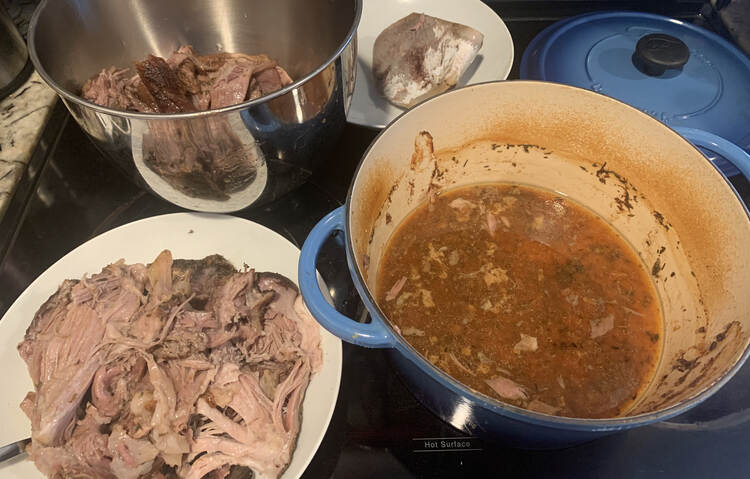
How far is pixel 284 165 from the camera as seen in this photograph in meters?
1.19

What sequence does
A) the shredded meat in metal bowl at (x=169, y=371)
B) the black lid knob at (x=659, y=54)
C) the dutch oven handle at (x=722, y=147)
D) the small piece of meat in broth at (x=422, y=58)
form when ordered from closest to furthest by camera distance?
1. the shredded meat in metal bowl at (x=169, y=371)
2. the dutch oven handle at (x=722, y=147)
3. the black lid knob at (x=659, y=54)
4. the small piece of meat in broth at (x=422, y=58)

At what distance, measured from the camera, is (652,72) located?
4.73 feet

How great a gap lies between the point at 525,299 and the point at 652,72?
88 cm

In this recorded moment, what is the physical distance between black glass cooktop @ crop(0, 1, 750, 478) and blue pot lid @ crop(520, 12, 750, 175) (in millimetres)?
237

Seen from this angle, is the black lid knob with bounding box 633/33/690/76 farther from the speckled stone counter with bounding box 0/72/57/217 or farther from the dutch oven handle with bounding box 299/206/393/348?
the speckled stone counter with bounding box 0/72/57/217

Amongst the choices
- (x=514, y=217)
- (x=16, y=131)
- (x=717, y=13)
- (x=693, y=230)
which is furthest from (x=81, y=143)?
(x=717, y=13)

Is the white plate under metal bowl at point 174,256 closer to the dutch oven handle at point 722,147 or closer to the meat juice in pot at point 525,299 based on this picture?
the meat juice in pot at point 525,299

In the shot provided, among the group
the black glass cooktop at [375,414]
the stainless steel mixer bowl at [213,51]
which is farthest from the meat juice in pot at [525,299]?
the stainless steel mixer bowl at [213,51]

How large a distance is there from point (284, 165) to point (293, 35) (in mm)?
626

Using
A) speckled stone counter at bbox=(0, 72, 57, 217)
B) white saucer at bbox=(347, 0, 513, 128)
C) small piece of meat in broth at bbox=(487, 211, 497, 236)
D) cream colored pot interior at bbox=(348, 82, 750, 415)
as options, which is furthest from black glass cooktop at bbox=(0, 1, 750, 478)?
small piece of meat in broth at bbox=(487, 211, 497, 236)

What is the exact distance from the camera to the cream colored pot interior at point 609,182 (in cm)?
96

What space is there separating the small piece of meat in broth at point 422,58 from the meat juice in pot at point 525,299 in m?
0.40

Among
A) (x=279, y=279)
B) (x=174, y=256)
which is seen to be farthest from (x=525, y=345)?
(x=174, y=256)

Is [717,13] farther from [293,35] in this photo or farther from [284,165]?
[284,165]
